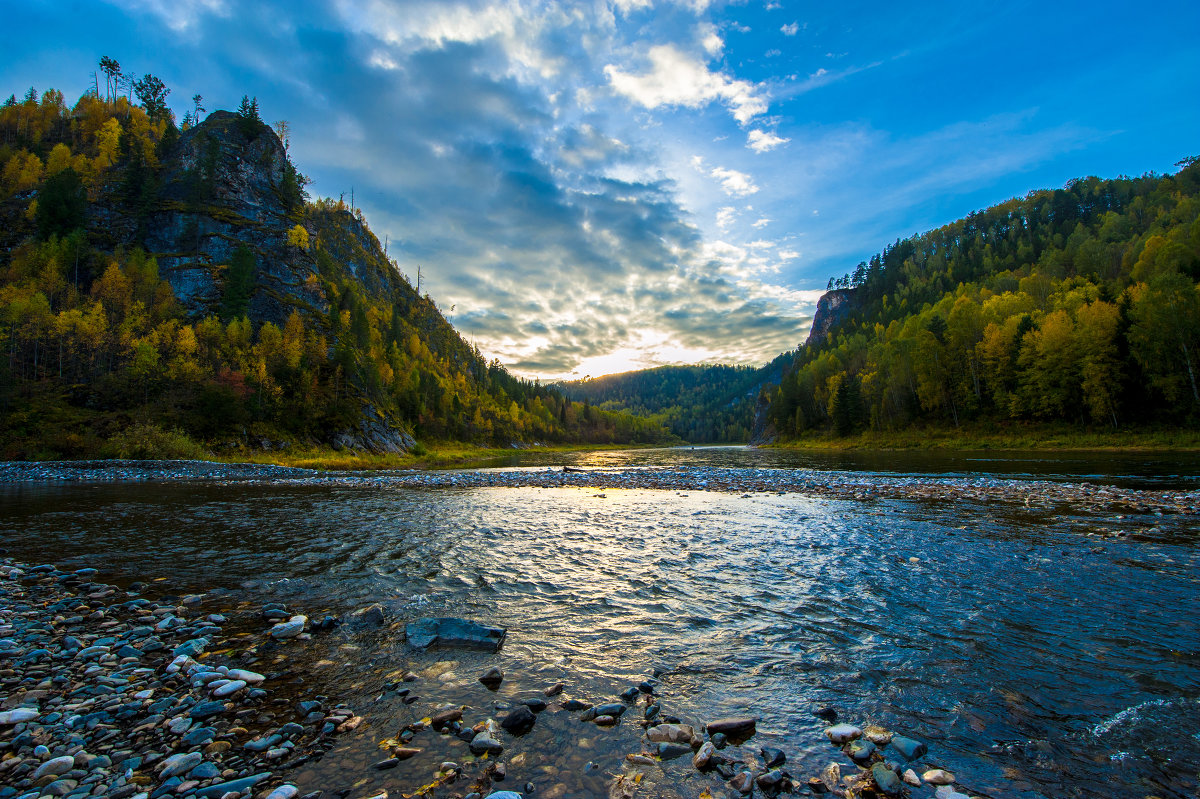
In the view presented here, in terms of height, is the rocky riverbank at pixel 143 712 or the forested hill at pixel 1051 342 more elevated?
the forested hill at pixel 1051 342

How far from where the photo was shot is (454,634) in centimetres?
733

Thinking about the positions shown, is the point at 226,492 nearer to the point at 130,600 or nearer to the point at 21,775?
the point at 130,600

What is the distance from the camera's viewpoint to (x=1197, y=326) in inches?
1783

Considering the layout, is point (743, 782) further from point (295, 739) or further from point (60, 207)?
point (60, 207)

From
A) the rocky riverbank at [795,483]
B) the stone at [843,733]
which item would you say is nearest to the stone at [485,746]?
the stone at [843,733]

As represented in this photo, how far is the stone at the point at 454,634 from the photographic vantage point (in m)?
7.12

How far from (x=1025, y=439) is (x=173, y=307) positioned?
12296 cm

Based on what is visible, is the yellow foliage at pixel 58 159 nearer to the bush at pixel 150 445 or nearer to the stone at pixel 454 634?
the bush at pixel 150 445

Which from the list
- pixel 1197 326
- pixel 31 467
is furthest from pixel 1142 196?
pixel 31 467

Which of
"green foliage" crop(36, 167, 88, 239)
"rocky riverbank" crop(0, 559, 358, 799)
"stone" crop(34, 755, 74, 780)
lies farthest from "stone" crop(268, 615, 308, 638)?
"green foliage" crop(36, 167, 88, 239)

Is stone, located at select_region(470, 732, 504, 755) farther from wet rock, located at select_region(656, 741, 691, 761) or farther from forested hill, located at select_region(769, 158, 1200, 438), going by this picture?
forested hill, located at select_region(769, 158, 1200, 438)

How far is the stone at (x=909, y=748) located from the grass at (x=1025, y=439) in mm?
63754

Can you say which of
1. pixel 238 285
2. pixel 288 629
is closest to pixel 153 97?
pixel 238 285

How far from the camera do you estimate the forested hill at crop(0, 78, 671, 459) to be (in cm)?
5422
